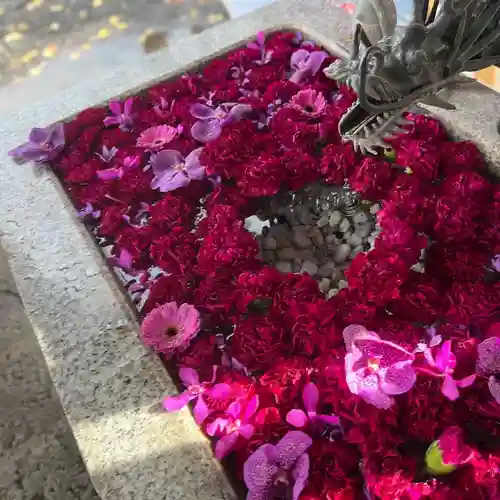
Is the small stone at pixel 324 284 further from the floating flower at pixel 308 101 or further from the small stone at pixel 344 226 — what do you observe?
the floating flower at pixel 308 101

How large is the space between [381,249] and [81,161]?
0.63m

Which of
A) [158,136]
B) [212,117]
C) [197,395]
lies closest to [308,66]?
[212,117]

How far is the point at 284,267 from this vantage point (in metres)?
1.12

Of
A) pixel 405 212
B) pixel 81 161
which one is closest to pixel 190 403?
pixel 405 212

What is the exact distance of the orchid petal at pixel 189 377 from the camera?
0.92 m

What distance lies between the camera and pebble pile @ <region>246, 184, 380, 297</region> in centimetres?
111

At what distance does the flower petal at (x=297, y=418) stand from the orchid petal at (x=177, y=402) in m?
0.14

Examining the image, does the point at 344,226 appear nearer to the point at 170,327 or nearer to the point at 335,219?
the point at 335,219

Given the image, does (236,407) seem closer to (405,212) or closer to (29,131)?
(405,212)

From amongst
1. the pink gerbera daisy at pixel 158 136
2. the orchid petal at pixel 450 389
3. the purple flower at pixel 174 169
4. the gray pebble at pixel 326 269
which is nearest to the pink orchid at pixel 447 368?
the orchid petal at pixel 450 389

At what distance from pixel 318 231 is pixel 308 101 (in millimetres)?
304

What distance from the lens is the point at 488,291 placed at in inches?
37.8

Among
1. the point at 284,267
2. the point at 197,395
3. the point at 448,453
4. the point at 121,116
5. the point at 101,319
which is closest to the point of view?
the point at 448,453

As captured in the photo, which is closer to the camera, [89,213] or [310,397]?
[310,397]
